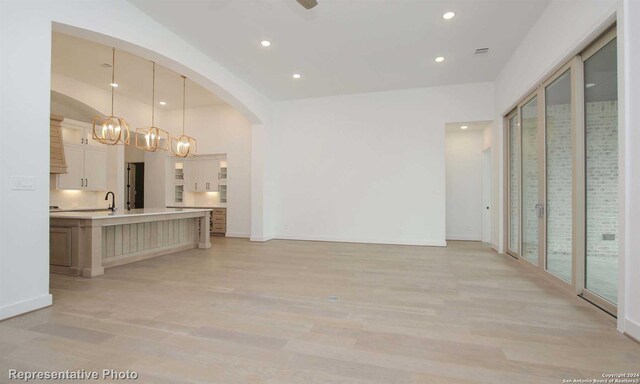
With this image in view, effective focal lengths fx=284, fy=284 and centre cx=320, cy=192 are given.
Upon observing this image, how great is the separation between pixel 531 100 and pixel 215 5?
4823 mm

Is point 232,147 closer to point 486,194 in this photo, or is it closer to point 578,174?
point 486,194

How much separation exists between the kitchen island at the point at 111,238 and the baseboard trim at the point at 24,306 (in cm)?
112

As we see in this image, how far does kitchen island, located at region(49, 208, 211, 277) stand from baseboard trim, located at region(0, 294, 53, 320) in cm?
112

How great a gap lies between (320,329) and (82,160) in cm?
745

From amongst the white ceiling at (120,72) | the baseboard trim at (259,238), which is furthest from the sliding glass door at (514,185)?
the white ceiling at (120,72)

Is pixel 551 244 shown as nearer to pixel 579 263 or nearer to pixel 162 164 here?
pixel 579 263

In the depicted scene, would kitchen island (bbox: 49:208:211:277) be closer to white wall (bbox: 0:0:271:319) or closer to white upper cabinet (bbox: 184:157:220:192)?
white wall (bbox: 0:0:271:319)

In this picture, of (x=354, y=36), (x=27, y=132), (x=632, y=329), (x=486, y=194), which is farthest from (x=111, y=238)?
(x=486, y=194)

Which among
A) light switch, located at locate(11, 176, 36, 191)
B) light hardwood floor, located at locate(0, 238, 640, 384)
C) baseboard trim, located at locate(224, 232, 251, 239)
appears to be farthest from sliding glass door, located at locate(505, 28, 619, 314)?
baseboard trim, located at locate(224, 232, 251, 239)

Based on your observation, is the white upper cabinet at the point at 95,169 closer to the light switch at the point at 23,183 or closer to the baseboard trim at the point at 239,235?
the baseboard trim at the point at 239,235

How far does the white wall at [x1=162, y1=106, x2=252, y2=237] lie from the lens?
7828 millimetres

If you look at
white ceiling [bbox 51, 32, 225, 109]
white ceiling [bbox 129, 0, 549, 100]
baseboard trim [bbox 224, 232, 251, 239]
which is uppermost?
white ceiling [bbox 51, 32, 225, 109]

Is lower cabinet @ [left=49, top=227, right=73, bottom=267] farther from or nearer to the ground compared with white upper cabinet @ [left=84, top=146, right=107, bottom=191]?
nearer to the ground

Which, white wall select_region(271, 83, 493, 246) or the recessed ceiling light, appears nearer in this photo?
the recessed ceiling light
